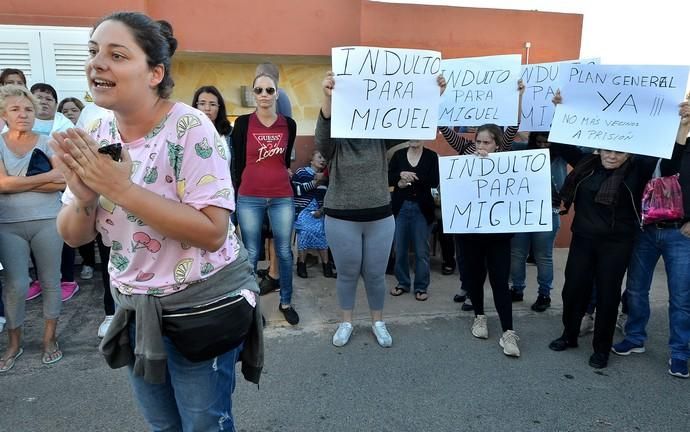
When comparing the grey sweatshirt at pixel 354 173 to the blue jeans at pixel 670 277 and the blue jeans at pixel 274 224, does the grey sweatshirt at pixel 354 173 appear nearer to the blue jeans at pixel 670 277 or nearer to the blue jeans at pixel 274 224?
the blue jeans at pixel 274 224

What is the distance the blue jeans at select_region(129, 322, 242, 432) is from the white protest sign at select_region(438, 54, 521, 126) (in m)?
3.23

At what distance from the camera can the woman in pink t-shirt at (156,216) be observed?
1326mm

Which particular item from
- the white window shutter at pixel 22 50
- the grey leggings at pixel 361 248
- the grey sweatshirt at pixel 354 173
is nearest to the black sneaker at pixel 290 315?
the grey leggings at pixel 361 248

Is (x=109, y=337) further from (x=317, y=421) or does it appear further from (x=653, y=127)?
(x=653, y=127)

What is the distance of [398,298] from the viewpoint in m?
4.91

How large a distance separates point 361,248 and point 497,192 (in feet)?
3.80

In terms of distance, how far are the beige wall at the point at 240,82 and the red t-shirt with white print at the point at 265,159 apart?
301cm

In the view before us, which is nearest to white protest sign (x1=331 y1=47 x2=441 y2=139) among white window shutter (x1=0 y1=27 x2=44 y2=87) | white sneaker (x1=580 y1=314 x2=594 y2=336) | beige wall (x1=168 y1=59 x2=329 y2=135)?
white sneaker (x1=580 y1=314 x2=594 y2=336)

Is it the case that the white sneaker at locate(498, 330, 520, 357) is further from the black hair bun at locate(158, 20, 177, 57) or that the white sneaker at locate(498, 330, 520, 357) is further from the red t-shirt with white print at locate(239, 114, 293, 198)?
the black hair bun at locate(158, 20, 177, 57)

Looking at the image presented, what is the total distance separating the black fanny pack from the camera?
4.95ft

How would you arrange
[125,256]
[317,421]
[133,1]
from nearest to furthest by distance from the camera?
1. [125,256]
2. [317,421]
3. [133,1]

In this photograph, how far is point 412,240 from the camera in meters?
5.16

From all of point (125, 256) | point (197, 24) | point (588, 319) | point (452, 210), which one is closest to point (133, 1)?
point (197, 24)

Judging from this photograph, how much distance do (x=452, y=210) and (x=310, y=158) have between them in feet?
10.7
